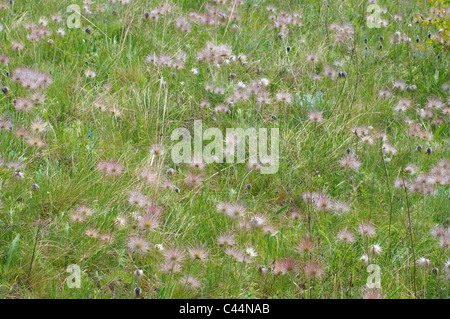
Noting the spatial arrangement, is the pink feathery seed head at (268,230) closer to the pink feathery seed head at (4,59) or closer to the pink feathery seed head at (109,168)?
the pink feathery seed head at (109,168)

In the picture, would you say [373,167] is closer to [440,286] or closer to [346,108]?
[346,108]

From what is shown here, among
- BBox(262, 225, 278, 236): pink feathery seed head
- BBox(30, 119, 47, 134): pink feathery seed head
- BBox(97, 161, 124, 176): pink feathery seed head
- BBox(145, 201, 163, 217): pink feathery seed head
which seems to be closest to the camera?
BBox(145, 201, 163, 217): pink feathery seed head

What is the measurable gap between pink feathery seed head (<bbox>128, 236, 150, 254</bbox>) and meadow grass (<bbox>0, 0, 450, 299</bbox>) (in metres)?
0.08

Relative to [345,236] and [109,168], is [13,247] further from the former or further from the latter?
[345,236]

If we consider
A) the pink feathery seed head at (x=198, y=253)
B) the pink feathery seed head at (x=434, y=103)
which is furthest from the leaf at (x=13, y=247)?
the pink feathery seed head at (x=434, y=103)

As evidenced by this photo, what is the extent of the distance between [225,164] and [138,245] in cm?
119

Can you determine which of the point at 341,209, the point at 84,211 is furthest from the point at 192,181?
the point at 341,209

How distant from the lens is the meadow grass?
293 centimetres

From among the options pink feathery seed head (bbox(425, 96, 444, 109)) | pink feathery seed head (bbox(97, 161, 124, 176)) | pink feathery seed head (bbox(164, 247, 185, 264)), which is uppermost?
pink feathery seed head (bbox(425, 96, 444, 109))

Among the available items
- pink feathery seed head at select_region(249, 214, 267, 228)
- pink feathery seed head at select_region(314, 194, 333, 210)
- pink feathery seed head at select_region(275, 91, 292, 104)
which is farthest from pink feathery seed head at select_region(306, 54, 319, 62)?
pink feathery seed head at select_region(249, 214, 267, 228)

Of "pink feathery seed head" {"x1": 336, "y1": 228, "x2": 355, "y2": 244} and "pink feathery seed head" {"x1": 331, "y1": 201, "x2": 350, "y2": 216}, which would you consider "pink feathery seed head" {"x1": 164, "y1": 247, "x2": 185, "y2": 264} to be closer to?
"pink feathery seed head" {"x1": 336, "y1": 228, "x2": 355, "y2": 244}

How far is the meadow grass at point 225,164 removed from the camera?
2.93m

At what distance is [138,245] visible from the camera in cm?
292

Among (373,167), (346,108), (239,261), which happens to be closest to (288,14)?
(346,108)
